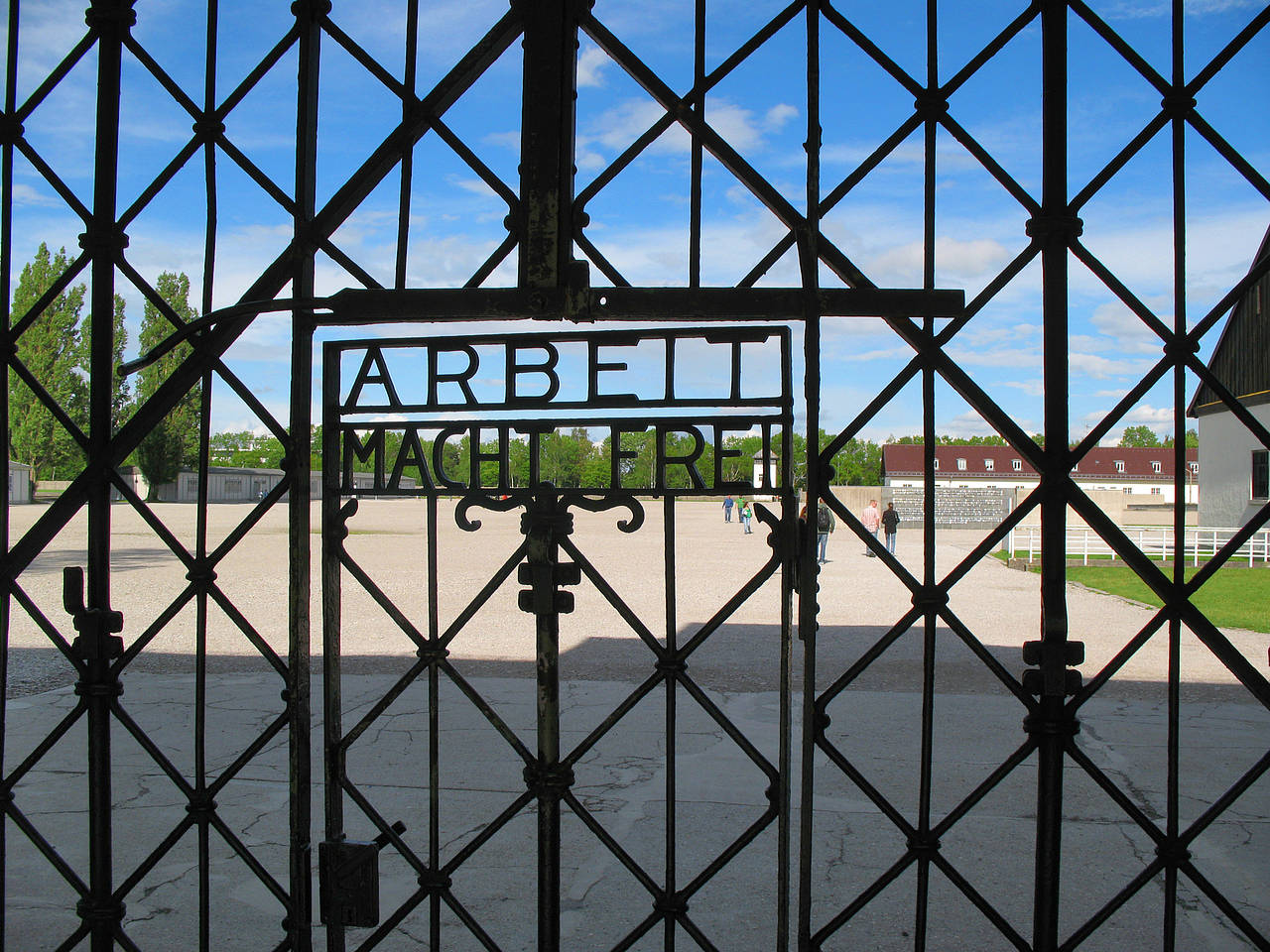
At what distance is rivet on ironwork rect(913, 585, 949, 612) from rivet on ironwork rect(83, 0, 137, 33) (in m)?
2.24

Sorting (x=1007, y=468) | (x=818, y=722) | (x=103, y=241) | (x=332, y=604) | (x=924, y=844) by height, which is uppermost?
(x=103, y=241)

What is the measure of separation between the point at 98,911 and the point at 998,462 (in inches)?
2727

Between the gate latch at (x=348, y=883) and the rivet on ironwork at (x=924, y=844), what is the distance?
1.14 metres

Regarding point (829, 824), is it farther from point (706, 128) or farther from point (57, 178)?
point (57, 178)

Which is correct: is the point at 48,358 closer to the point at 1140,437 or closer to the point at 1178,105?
the point at 1178,105

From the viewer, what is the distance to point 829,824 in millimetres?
4418

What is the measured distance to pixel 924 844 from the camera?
1.86m

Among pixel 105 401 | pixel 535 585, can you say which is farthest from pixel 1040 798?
pixel 105 401

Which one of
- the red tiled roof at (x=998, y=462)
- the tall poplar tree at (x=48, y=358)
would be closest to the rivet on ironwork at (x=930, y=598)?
the tall poplar tree at (x=48, y=358)

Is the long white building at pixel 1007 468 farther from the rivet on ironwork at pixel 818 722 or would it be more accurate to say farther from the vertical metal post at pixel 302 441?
the vertical metal post at pixel 302 441

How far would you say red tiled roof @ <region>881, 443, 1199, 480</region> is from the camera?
6069 cm

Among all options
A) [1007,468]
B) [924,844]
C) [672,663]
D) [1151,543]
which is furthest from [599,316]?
[1007,468]

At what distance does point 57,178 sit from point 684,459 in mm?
1673

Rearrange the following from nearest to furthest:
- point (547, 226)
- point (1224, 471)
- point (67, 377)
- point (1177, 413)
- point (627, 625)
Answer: point (1177, 413) → point (547, 226) → point (627, 625) → point (1224, 471) → point (67, 377)
